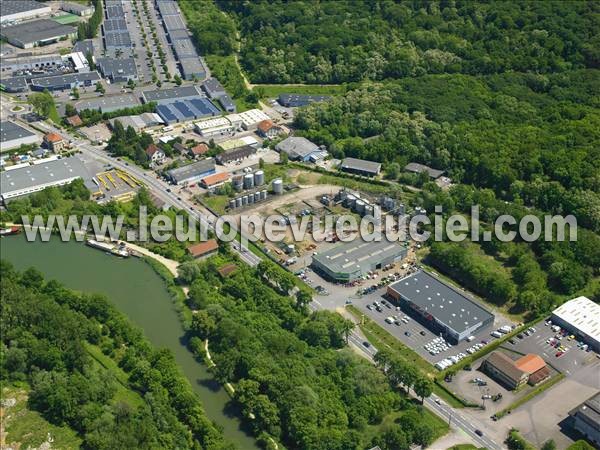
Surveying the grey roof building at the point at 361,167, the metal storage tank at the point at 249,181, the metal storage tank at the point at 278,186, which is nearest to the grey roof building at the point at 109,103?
the metal storage tank at the point at 249,181

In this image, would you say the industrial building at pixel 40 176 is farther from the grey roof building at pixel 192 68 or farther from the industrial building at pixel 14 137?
the grey roof building at pixel 192 68

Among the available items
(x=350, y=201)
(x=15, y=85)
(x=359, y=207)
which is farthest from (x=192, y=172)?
(x=15, y=85)

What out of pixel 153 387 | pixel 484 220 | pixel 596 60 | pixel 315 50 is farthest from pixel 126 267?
pixel 596 60

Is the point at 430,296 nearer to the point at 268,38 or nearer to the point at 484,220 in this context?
the point at 484,220

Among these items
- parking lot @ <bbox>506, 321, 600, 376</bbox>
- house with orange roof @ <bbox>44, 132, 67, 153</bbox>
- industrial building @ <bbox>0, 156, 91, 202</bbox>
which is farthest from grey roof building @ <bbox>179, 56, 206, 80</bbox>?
parking lot @ <bbox>506, 321, 600, 376</bbox>

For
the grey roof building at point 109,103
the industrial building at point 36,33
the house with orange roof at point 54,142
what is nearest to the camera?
the house with orange roof at point 54,142

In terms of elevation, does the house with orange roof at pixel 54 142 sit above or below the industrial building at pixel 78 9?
below
